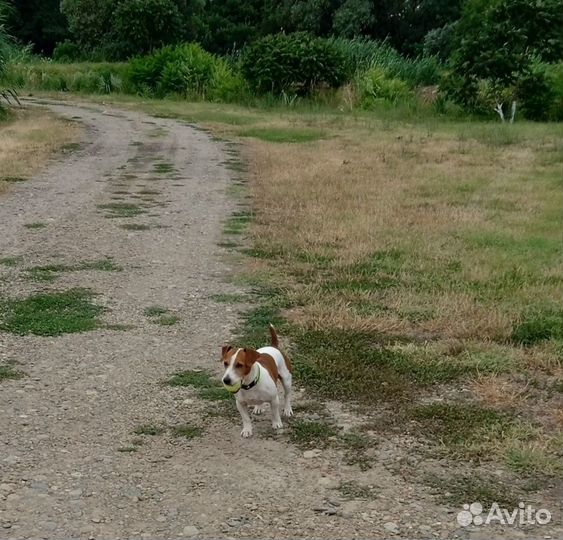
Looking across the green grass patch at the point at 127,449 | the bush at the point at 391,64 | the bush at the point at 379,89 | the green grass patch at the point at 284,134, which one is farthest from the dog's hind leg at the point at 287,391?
the bush at the point at 391,64

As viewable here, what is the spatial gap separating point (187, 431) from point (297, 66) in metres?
22.4

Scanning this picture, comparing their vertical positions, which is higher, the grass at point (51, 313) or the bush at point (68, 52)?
the bush at point (68, 52)

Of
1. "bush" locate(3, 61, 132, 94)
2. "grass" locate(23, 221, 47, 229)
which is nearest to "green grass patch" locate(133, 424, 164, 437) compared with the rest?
"grass" locate(23, 221, 47, 229)

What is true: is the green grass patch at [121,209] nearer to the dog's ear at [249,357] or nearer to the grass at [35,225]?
the grass at [35,225]

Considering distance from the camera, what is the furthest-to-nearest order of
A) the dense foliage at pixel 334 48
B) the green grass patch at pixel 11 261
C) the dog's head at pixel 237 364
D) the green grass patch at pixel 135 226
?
the dense foliage at pixel 334 48, the green grass patch at pixel 135 226, the green grass patch at pixel 11 261, the dog's head at pixel 237 364

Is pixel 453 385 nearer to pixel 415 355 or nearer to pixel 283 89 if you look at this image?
pixel 415 355

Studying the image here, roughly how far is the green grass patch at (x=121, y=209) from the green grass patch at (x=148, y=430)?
529cm

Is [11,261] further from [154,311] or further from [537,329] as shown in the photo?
[537,329]

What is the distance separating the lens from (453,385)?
4.35m

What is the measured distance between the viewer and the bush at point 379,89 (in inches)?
928

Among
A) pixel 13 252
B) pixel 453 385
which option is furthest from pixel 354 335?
pixel 13 252

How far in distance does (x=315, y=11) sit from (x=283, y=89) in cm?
1589

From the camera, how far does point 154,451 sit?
3637mm

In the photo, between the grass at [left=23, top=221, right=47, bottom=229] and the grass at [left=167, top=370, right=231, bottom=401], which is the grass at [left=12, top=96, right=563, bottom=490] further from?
the grass at [left=23, top=221, right=47, bottom=229]
